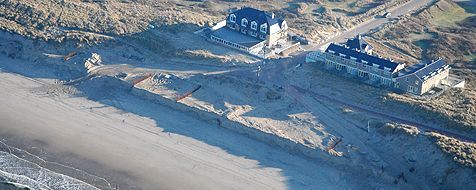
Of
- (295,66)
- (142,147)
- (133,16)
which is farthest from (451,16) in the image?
(142,147)

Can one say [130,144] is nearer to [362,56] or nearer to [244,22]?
[244,22]

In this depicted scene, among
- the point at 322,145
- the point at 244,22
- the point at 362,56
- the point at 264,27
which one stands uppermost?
the point at 244,22

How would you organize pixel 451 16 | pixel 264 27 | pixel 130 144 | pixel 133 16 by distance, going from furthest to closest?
1. pixel 451 16
2. pixel 133 16
3. pixel 264 27
4. pixel 130 144

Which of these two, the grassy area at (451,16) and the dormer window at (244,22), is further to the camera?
the grassy area at (451,16)

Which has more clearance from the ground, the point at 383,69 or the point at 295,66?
the point at 383,69

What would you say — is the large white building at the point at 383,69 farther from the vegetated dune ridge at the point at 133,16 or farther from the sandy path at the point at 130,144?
the sandy path at the point at 130,144

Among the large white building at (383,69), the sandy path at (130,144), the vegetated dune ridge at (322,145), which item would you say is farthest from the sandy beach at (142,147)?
the large white building at (383,69)
